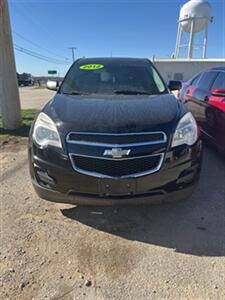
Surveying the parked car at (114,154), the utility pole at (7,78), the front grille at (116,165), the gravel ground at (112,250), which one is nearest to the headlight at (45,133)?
the parked car at (114,154)

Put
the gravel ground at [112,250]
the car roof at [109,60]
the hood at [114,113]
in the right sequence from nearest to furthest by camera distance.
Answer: the gravel ground at [112,250], the hood at [114,113], the car roof at [109,60]

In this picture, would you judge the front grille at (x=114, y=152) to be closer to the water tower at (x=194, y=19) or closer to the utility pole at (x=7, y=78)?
the utility pole at (x=7, y=78)

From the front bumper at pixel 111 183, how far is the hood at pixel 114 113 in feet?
0.97

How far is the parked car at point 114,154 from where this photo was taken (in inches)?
98.7

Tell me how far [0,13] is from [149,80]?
13.6 feet

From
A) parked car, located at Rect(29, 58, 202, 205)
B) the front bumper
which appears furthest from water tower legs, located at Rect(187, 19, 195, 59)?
the front bumper

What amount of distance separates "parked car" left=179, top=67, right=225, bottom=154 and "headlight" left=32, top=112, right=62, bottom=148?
275cm

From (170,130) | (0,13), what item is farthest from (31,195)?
(0,13)

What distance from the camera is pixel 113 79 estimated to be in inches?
156

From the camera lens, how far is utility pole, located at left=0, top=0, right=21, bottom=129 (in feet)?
20.7

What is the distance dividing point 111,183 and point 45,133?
2.59 ft

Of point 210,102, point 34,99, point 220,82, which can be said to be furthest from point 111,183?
point 34,99

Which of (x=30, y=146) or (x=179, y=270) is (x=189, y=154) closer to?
(x=179, y=270)

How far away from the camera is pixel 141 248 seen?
2615 millimetres
